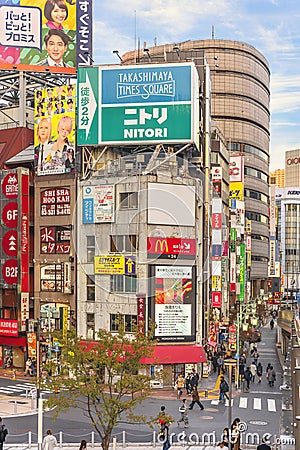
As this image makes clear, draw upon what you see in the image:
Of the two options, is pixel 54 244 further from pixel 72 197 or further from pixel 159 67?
pixel 159 67

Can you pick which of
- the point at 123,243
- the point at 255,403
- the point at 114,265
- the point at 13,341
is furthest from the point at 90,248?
the point at 255,403

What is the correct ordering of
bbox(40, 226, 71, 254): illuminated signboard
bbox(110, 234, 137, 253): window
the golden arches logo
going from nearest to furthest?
the golden arches logo, bbox(110, 234, 137, 253): window, bbox(40, 226, 71, 254): illuminated signboard

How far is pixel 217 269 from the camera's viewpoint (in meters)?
62.6

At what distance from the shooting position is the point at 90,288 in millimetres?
49281

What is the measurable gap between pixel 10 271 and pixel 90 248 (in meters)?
6.94

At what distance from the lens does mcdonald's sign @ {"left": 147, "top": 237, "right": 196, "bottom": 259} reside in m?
46.4

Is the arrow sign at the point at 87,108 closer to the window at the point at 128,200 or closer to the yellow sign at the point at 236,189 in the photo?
the window at the point at 128,200

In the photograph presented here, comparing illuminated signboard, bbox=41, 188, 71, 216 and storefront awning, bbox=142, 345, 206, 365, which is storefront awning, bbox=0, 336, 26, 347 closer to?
illuminated signboard, bbox=41, 188, 71, 216

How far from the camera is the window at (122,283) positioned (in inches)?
1837

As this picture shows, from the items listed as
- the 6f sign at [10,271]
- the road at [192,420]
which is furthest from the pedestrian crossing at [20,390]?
the 6f sign at [10,271]

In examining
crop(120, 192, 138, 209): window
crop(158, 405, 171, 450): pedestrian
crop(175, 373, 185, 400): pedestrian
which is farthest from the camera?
crop(120, 192, 138, 209): window

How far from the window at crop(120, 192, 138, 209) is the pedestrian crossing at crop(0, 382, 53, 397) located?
1316 cm

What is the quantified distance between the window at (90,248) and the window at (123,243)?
1.83 meters

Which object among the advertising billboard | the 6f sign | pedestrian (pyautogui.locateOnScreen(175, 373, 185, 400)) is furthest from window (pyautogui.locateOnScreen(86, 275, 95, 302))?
pedestrian (pyautogui.locateOnScreen(175, 373, 185, 400))
